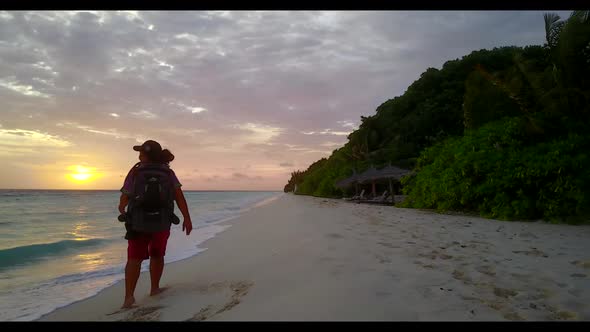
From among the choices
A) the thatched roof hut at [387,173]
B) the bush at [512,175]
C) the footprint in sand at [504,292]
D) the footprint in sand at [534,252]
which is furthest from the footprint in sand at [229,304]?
the thatched roof hut at [387,173]

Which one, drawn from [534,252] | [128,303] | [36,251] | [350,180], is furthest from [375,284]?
[350,180]

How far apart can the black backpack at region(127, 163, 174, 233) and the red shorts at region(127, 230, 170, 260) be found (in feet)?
0.39

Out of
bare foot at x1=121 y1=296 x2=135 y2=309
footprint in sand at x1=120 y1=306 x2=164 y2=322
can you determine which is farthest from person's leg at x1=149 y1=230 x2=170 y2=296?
footprint in sand at x1=120 y1=306 x2=164 y2=322

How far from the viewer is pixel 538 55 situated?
102ft

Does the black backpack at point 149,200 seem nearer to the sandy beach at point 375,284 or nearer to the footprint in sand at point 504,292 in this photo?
the sandy beach at point 375,284

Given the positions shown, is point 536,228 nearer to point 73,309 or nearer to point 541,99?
point 541,99

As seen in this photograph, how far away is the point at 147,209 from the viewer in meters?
3.17

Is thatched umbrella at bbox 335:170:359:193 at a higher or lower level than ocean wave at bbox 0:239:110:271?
higher

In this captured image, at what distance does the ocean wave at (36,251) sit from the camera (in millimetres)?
6512

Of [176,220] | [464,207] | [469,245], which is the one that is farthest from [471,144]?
[176,220]

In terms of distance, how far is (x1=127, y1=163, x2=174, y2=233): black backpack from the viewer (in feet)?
10.3

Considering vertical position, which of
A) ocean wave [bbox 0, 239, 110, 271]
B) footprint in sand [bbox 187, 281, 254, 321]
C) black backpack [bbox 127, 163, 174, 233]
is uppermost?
black backpack [bbox 127, 163, 174, 233]

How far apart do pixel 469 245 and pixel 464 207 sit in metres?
6.34

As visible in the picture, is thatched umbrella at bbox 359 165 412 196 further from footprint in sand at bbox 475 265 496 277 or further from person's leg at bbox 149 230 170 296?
person's leg at bbox 149 230 170 296
